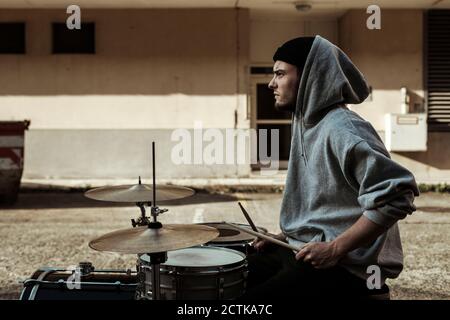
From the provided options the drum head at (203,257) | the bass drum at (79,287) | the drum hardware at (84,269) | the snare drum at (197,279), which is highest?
the drum head at (203,257)

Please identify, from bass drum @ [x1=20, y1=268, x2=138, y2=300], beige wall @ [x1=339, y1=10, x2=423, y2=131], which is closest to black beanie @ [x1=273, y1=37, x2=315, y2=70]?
bass drum @ [x1=20, y1=268, x2=138, y2=300]

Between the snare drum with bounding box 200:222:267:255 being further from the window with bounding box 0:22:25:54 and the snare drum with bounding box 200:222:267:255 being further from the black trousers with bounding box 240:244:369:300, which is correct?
the window with bounding box 0:22:25:54

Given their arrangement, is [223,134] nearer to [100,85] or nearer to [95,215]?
[100,85]

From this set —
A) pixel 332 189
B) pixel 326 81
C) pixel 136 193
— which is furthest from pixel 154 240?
pixel 326 81

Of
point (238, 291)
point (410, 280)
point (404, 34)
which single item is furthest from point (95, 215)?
point (404, 34)

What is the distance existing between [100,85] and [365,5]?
573 cm

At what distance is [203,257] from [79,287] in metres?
0.80

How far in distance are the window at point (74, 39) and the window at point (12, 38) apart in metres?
0.70

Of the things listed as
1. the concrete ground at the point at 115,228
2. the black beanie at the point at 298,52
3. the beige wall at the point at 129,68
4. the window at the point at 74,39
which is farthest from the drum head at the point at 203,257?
the window at the point at 74,39

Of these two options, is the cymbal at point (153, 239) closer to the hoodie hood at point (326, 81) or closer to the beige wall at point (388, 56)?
the hoodie hood at point (326, 81)

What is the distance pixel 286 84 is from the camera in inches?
113

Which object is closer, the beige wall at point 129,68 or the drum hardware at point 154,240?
the drum hardware at point 154,240

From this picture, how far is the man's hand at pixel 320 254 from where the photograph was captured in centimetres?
251

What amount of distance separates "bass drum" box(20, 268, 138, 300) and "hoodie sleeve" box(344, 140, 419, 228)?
147 centimetres
